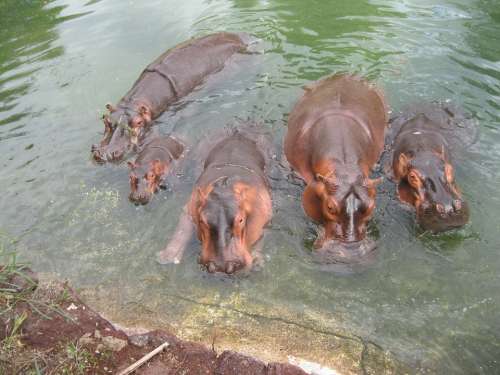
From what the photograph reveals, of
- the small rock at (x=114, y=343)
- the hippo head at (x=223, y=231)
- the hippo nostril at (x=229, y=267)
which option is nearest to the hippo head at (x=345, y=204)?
the hippo head at (x=223, y=231)

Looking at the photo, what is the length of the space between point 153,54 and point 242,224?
21.8ft

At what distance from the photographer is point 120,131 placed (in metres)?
7.32

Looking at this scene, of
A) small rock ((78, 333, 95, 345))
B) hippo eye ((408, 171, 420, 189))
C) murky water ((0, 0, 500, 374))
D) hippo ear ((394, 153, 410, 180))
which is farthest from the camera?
hippo ear ((394, 153, 410, 180))

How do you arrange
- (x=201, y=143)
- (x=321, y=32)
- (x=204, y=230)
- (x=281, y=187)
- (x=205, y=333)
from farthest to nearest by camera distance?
(x=321, y=32) → (x=201, y=143) → (x=281, y=187) → (x=204, y=230) → (x=205, y=333)

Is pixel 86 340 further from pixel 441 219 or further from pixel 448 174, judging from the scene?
pixel 448 174

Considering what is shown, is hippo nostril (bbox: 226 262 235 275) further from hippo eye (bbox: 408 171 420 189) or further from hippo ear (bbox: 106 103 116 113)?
hippo ear (bbox: 106 103 116 113)

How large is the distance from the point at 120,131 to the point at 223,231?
340 centimetres

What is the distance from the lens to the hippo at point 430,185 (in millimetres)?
4980

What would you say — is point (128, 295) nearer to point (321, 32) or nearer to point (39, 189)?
point (39, 189)

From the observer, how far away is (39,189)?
671 cm

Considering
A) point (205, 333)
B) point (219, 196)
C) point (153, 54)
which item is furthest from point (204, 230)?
point (153, 54)

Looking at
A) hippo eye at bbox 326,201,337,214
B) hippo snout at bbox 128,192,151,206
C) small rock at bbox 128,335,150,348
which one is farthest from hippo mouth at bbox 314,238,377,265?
hippo snout at bbox 128,192,151,206

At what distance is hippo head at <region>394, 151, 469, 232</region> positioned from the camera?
16.3 ft

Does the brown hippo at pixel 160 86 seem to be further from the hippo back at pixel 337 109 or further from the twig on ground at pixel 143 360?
the twig on ground at pixel 143 360
